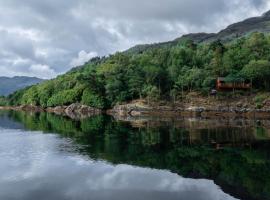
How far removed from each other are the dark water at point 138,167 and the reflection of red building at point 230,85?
249 ft

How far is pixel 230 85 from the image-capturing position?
525 ft

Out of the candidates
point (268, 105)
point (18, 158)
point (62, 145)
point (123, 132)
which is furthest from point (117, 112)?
point (18, 158)

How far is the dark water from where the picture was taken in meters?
40.5

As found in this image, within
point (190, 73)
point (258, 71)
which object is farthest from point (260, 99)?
point (190, 73)

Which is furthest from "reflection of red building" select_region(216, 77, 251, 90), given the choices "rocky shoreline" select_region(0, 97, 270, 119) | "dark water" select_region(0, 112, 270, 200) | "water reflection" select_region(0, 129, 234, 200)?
"water reflection" select_region(0, 129, 234, 200)

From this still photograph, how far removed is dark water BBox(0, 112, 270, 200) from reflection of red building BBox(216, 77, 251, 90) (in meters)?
→ 76.0

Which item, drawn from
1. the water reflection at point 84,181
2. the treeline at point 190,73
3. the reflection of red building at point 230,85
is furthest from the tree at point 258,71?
the water reflection at point 84,181

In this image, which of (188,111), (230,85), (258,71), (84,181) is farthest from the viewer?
(230,85)

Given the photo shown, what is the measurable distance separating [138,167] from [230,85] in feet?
377

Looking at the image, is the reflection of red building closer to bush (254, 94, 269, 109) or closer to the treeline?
the treeline

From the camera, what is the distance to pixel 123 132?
9469 centimetres

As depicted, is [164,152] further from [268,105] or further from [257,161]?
[268,105]

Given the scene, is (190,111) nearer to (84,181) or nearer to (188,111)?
(188,111)

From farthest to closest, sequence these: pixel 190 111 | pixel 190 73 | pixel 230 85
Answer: pixel 190 73 → pixel 230 85 → pixel 190 111
